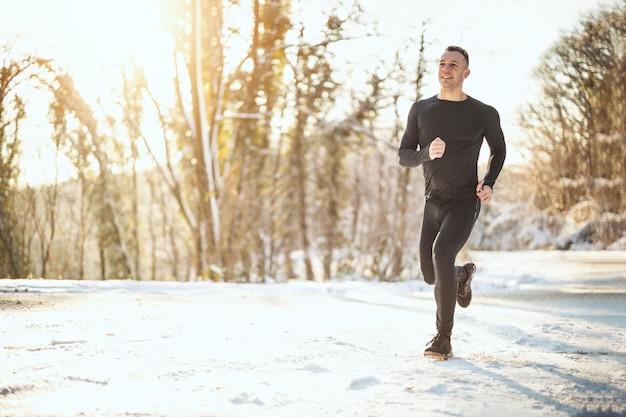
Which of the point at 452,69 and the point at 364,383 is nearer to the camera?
the point at 364,383

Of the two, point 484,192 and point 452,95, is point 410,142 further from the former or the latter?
point 484,192

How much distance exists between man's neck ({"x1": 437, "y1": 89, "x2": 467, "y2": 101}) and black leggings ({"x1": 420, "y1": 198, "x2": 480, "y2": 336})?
67 cm

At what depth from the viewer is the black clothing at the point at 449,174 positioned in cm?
436

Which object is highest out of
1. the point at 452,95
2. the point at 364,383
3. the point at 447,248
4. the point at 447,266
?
the point at 452,95

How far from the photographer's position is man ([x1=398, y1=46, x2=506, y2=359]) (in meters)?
4.36

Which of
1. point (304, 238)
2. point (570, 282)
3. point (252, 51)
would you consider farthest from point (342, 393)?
point (304, 238)

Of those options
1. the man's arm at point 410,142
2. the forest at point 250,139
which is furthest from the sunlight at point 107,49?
the man's arm at point 410,142

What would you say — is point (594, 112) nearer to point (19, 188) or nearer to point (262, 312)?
point (19, 188)

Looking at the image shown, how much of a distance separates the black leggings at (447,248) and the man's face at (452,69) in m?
0.76

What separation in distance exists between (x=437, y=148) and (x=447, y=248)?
0.63 metres

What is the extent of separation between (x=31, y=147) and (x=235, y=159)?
4399 mm

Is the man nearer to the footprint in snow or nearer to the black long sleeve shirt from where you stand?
the black long sleeve shirt

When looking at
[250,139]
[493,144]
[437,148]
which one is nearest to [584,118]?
[250,139]

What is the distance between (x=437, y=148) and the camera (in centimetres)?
420
